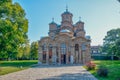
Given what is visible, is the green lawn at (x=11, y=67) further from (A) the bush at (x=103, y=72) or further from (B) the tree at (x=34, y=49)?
(B) the tree at (x=34, y=49)

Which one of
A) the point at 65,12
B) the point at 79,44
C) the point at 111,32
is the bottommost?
the point at 79,44

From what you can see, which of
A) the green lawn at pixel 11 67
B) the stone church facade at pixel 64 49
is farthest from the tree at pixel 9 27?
the stone church facade at pixel 64 49

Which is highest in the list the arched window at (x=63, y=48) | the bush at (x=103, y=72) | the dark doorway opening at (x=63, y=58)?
the arched window at (x=63, y=48)

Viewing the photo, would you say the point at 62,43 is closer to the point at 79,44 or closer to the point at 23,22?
the point at 79,44

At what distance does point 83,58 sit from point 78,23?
1256 centimetres

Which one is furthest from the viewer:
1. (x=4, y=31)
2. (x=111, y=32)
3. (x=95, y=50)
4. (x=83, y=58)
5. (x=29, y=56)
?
(x=95, y=50)

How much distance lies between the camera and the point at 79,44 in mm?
56219

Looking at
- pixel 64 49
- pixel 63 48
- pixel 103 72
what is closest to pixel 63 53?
pixel 64 49

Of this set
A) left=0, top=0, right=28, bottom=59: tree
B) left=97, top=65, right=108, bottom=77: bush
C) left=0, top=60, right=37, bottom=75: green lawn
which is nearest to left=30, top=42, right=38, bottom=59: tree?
left=0, top=60, right=37, bottom=75: green lawn

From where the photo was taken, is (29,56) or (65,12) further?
(29,56)

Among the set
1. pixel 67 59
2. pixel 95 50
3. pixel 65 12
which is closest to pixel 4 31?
pixel 67 59

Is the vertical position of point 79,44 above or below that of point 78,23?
below

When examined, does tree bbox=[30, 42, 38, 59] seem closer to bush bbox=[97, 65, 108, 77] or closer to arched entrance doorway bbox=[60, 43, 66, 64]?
arched entrance doorway bbox=[60, 43, 66, 64]

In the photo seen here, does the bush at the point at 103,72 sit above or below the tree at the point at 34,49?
below
